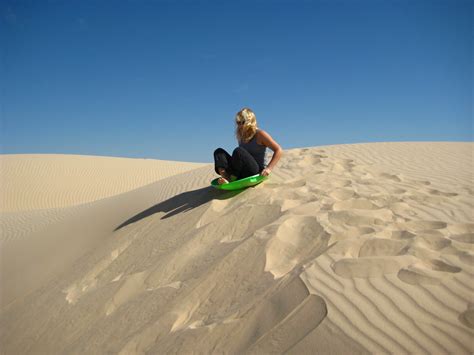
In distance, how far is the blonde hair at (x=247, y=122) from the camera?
424 cm

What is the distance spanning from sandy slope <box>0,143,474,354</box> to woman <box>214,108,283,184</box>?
287 millimetres

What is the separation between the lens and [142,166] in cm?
2519

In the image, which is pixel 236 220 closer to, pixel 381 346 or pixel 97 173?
pixel 381 346

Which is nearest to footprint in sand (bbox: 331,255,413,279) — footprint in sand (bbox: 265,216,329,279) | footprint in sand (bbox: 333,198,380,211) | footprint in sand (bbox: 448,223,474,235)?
footprint in sand (bbox: 265,216,329,279)

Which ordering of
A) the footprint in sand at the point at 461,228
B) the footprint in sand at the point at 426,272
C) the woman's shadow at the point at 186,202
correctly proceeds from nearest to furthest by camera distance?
the footprint in sand at the point at 426,272, the footprint in sand at the point at 461,228, the woman's shadow at the point at 186,202

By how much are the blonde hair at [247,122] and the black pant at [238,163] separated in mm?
338

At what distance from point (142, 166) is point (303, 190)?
23.0m

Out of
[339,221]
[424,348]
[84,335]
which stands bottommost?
[84,335]

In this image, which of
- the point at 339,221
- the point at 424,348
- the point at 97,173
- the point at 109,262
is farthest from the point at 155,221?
the point at 97,173

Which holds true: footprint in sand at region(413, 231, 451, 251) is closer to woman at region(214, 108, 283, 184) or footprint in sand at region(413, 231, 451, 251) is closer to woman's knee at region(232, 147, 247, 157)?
woman at region(214, 108, 283, 184)

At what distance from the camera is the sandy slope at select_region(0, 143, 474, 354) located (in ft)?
5.44

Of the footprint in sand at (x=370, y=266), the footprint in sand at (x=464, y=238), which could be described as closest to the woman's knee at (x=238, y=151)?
the footprint in sand at (x=370, y=266)

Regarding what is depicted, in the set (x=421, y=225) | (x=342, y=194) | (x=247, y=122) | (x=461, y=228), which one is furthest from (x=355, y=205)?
(x=247, y=122)

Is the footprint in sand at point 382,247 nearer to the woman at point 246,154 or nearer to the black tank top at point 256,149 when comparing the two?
the woman at point 246,154
